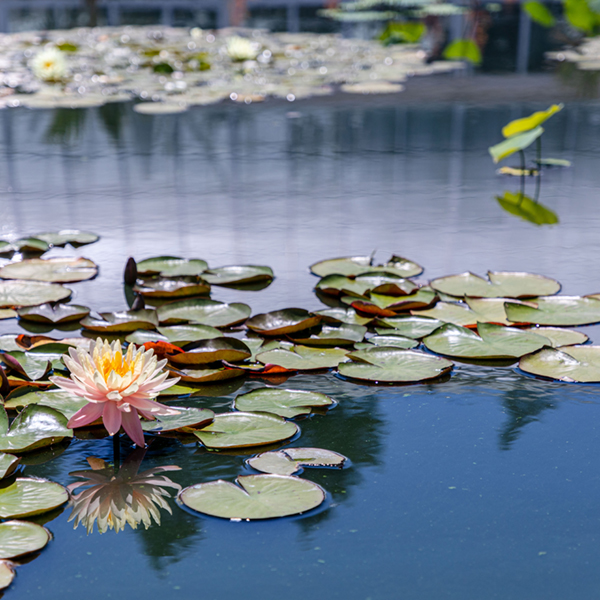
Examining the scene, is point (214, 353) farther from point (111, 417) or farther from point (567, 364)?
point (567, 364)

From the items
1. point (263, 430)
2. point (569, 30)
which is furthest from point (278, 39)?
point (263, 430)

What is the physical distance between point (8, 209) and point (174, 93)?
2.20 metres

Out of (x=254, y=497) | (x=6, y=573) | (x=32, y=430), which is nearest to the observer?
(x=6, y=573)

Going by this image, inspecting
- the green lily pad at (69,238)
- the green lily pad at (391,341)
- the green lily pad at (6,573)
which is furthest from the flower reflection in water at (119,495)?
the green lily pad at (69,238)

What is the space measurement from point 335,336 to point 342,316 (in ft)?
0.39

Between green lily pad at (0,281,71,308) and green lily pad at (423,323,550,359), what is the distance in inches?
33.6

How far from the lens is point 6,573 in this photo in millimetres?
937

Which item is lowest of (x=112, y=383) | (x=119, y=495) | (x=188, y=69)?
(x=119, y=495)

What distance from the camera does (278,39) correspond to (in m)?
7.30

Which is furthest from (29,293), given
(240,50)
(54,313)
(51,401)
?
(240,50)

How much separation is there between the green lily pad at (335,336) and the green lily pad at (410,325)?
52mm

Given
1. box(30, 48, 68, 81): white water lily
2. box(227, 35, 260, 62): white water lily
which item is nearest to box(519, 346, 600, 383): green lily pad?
box(30, 48, 68, 81): white water lily

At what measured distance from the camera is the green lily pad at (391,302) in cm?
173

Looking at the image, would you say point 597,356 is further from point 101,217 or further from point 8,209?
point 8,209
